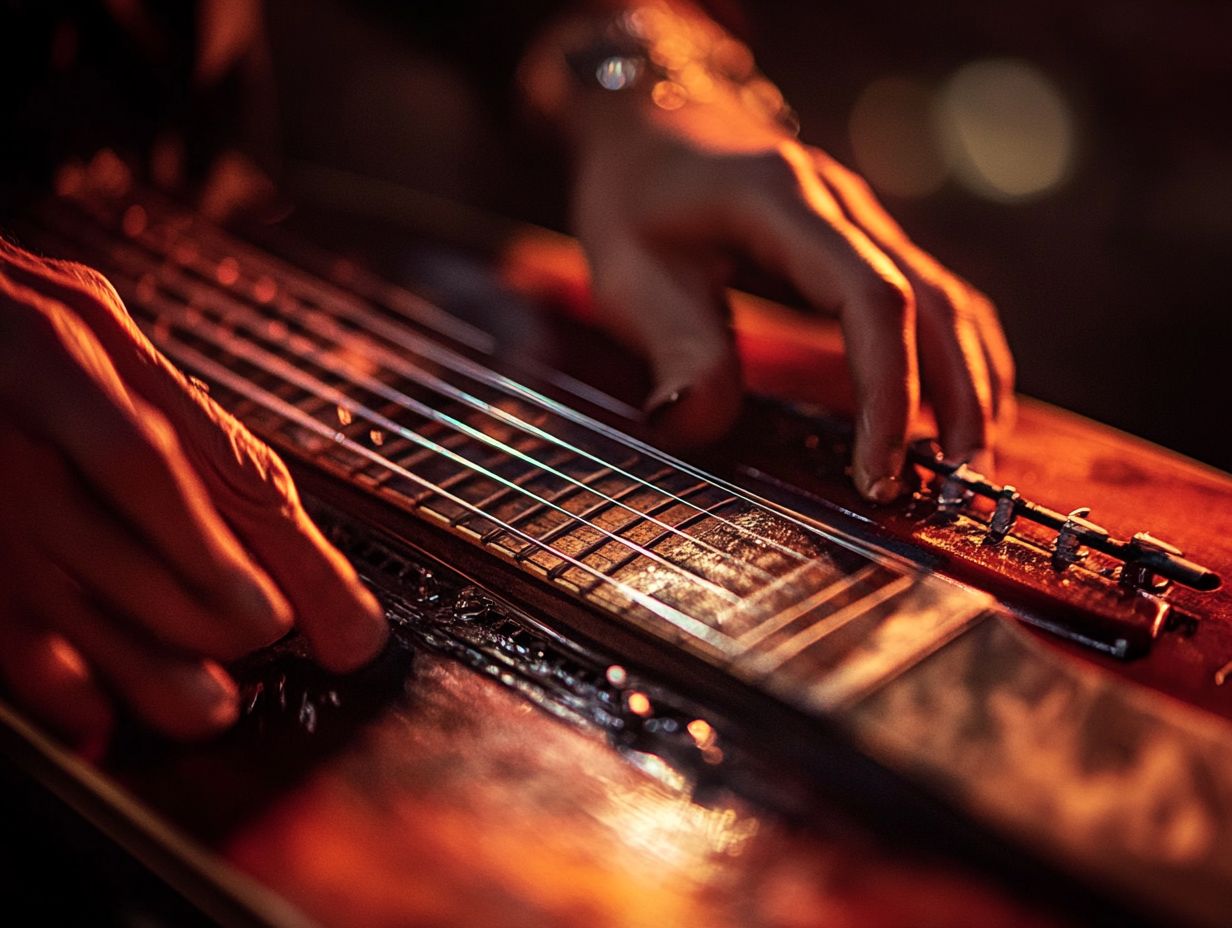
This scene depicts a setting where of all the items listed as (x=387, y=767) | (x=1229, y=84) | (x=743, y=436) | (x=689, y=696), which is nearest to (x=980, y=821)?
(x=689, y=696)

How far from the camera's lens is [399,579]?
693mm

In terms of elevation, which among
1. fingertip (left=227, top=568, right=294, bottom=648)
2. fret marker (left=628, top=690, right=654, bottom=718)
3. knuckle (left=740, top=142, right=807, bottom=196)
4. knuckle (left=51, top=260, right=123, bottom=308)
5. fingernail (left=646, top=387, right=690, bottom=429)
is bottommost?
fret marker (left=628, top=690, right=654, bottom=718)

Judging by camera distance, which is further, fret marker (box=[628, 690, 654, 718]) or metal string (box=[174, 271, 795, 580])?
metal string (box=[174, 271, 795, 580])

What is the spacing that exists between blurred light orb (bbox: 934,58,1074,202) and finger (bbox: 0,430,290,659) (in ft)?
6.10

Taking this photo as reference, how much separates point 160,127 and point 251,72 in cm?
16

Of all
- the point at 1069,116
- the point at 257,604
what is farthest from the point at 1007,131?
the point at 257,604

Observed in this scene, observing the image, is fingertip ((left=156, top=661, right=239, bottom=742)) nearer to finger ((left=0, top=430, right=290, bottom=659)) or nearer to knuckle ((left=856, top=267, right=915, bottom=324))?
finger ((left=0, top=430, right=290, bottom=659))

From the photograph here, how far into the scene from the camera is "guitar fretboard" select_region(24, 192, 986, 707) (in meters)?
0.59

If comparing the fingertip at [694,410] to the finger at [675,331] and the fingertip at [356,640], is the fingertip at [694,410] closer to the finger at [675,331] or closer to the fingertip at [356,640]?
the finger at [675,331]

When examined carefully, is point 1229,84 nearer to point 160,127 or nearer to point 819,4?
point 819,4

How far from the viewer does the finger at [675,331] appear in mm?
877

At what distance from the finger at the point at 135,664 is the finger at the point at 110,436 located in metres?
0.05

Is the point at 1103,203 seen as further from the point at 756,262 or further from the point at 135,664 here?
the point at 135,664

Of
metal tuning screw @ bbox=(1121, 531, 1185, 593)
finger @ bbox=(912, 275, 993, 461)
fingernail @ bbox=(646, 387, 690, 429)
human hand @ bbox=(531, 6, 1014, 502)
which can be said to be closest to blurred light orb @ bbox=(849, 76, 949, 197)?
human hand @ bbox=(531, 6, 1014, 502)
